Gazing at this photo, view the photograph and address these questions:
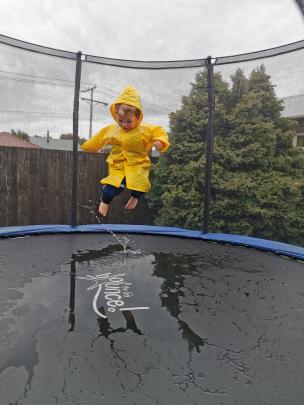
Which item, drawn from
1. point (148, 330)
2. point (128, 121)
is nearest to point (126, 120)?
point (128, 121)

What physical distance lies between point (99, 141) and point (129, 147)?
0.71ft

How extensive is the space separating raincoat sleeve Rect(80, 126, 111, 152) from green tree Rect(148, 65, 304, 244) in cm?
153

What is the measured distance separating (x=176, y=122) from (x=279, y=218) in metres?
1.73

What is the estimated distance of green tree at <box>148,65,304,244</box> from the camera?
146 inches

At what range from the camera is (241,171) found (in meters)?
3.94

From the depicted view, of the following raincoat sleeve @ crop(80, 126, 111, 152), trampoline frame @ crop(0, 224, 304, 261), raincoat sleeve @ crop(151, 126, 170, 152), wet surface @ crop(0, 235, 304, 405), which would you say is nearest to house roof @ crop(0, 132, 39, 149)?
trampoline frame @ crop(0, 224, 304, 261)

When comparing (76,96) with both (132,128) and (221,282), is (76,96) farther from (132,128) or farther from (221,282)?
(221,282)

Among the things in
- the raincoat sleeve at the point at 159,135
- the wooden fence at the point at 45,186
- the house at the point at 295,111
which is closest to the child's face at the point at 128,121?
the raincoat sleeve at the point at 159,135

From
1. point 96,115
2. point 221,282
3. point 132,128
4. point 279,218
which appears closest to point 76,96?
point 96,115

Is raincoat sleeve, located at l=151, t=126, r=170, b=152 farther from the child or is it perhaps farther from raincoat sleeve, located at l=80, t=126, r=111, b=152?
raincoat sleeve, located at l=80, t=126, r=111, b=152

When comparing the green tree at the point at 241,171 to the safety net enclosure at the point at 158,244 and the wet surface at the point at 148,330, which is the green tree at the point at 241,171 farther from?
the wet surface at the point at 148,330

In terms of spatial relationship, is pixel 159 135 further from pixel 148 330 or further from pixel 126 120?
pixel 148 330

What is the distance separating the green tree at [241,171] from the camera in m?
3.70

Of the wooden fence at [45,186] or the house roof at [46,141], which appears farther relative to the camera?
the wooden fence at [45,186]
